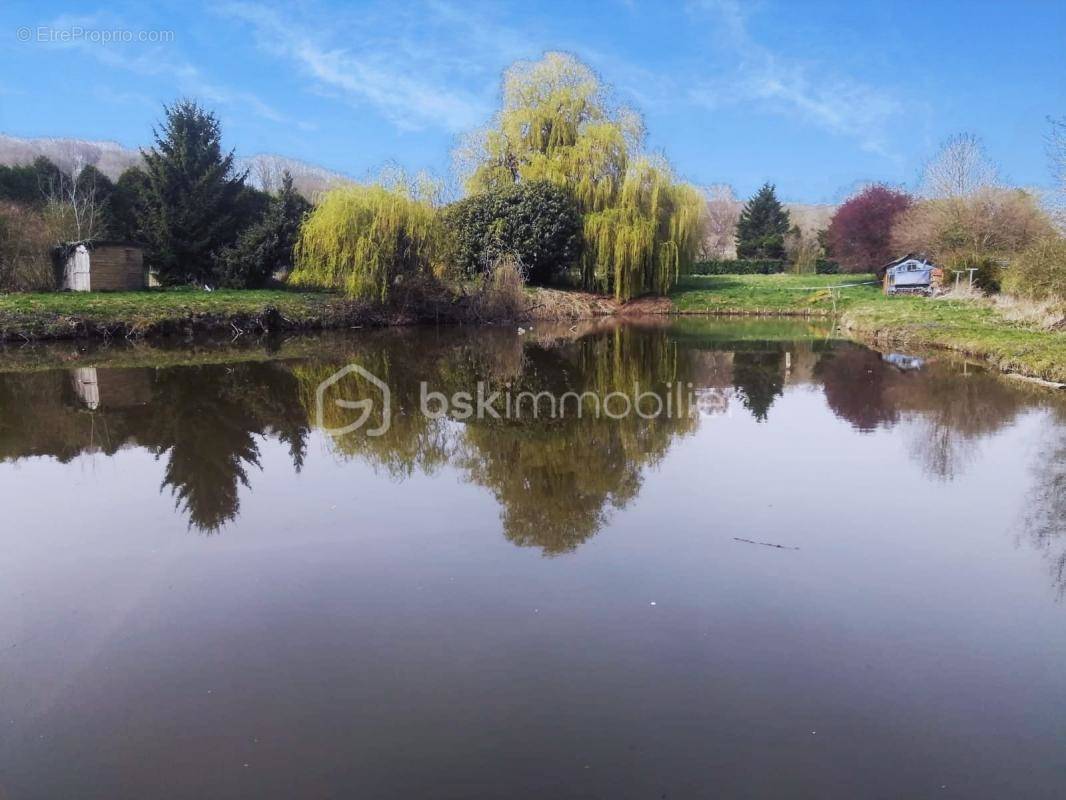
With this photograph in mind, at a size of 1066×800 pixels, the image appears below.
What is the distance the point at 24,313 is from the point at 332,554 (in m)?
16.8

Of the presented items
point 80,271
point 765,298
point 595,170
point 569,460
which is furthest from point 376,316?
point 569,460

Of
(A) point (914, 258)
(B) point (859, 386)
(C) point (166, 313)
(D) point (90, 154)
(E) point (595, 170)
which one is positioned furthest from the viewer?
(D) point (90, 154)

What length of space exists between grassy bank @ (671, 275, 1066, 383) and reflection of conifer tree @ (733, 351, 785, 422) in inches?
147

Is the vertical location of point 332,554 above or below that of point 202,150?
below

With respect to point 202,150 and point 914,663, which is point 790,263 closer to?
point 202,150

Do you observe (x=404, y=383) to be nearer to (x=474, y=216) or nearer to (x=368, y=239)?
(x=368, y=239)

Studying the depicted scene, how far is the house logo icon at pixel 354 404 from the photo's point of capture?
8.85 meters

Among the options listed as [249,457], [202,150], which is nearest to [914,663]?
[249,457]

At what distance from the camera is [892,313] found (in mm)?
22406

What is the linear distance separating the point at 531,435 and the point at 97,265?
63.9 feet

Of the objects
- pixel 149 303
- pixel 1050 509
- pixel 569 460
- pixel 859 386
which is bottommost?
pixel 1050 509

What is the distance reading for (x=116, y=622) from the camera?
13.4 ft

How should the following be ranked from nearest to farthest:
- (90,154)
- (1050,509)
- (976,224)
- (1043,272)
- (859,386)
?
(1050,509), (859,386), (1043,272), (976,224), (90,154)

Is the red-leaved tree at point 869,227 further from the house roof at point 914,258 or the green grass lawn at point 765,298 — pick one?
the house roof at point 914,258
